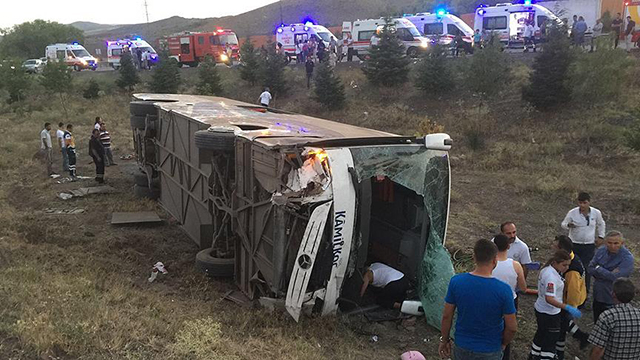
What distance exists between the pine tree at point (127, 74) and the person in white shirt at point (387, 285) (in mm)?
27366

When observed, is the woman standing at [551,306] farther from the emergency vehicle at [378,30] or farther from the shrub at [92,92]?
the shrub at [92,92]

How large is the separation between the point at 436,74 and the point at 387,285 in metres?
17.1

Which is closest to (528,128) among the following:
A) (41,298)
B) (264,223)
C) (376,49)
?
(376,49)

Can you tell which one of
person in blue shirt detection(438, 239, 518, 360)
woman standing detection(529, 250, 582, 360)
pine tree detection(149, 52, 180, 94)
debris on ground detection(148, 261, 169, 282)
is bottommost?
debris on ground detection(148, 261, 169, 282)

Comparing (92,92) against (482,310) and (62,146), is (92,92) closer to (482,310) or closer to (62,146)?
(62,146)

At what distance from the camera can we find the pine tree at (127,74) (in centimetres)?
3009

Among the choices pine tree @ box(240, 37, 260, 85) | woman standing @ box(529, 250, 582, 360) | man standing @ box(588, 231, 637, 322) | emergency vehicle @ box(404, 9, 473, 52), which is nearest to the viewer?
woman standing @ box(529, 250, 582, 360)

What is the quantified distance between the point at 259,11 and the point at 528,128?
329 feet

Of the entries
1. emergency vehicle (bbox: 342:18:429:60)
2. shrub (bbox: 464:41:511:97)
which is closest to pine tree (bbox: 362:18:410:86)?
emergency vehicle (bbox: 342:18:429:60)

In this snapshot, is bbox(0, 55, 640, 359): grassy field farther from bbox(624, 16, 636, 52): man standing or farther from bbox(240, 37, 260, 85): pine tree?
bbox(624, 16, 636, 52): man standing

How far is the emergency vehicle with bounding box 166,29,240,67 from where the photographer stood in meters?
34.5

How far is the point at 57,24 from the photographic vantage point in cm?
7162

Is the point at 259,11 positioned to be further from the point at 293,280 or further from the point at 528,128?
the point at 293,280

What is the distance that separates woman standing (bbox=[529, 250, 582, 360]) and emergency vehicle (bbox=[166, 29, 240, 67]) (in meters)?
32.3
